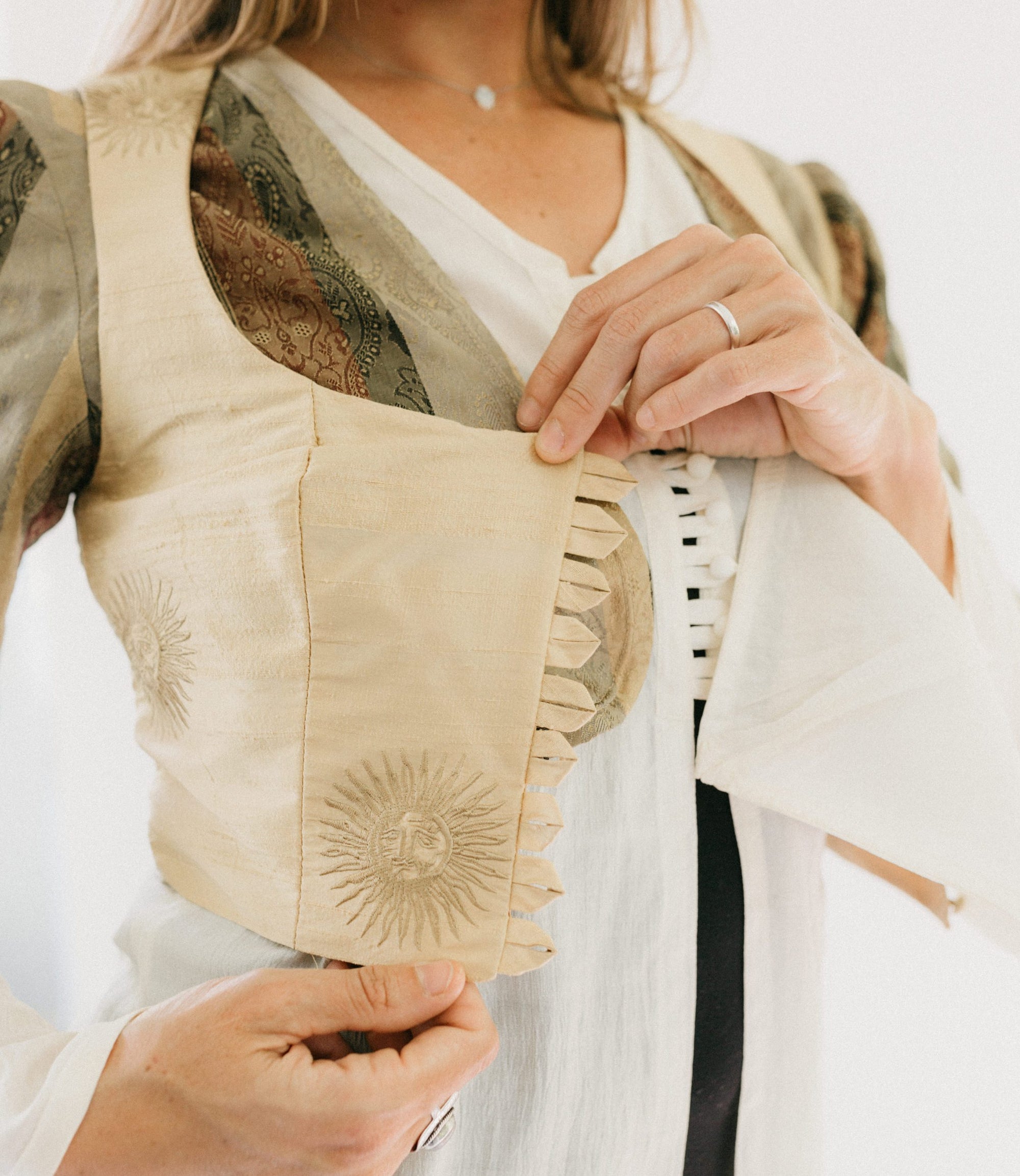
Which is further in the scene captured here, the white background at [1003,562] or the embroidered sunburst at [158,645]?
the white background at [1003,562]

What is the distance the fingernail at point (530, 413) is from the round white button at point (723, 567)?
153mm

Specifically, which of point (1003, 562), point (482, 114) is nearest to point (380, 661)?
point (482, 114)

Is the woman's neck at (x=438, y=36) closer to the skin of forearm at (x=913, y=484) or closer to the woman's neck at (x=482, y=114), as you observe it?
the woman's neck at (x=482, y=114)

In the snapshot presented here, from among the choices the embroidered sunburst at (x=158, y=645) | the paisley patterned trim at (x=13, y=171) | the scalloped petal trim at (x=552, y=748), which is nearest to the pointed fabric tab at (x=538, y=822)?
the scalloped petal trim at (x=552, y=748)

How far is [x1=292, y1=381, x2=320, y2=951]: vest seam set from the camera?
53 centimetres

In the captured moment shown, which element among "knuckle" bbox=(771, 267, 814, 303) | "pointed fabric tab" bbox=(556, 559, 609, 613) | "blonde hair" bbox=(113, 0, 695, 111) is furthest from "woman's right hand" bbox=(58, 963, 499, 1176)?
"blonde hair" bbox=(113, 0, 695, 111)

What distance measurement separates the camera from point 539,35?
943mm

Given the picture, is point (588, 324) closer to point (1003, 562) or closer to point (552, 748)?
point (552, 748)

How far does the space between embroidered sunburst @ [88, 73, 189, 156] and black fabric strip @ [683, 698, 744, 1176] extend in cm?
52

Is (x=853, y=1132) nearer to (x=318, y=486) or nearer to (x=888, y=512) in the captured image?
(x=888, y=512)

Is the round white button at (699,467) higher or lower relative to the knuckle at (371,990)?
higher

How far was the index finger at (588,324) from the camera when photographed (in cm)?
58

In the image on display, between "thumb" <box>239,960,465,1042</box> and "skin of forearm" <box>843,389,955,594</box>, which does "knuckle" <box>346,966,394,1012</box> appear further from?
"skin of forearm" <box>843,389,955,594</box>

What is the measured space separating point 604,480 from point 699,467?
0.10 metres
